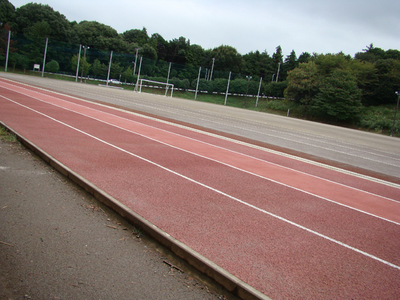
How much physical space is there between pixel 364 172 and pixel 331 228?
6.37m

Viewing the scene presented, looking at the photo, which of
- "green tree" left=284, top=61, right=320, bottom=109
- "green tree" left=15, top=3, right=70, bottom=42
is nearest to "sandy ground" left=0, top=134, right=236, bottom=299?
"green tree" left=284, top=61, right=320, bottom=109

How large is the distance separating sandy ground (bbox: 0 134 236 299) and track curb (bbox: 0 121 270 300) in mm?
80

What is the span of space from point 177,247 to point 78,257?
101 cm

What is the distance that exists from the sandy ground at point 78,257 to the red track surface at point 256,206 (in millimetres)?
404

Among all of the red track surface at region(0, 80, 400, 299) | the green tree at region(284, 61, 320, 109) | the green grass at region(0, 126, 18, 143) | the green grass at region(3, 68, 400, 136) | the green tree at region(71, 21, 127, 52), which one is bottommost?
the green grass at region(0, 126, 18, 143)

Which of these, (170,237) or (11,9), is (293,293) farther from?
(11,9)

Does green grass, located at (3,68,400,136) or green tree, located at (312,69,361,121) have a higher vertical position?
green tree, located at (312,69,361,121)

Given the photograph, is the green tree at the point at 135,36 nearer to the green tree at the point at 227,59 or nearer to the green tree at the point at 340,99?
the green tree at the point at 227,59

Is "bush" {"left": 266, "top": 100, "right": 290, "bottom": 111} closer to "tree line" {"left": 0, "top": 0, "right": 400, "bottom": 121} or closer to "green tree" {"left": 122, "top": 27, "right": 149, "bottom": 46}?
"tree line" {"left": 0, "top": 0, "right": 400, "bottom": 121}

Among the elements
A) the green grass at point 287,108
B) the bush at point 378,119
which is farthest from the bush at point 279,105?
the bush at point 378,119

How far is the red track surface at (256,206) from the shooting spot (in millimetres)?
3539

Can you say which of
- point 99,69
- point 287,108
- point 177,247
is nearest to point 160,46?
point 99,69

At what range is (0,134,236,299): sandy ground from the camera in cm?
A: 292

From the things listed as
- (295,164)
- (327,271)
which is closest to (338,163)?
(295,164)
